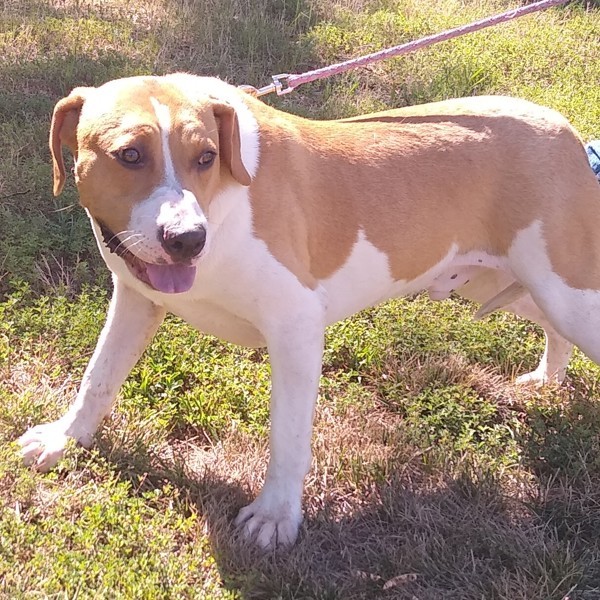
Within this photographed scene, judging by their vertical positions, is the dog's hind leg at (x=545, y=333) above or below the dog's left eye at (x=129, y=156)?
below

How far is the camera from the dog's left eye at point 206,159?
2.67 meters

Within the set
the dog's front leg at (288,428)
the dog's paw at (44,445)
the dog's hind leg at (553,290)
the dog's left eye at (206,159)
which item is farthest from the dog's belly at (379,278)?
the dog's paw at (44,445)

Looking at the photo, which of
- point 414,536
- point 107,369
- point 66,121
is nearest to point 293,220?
point 66,121

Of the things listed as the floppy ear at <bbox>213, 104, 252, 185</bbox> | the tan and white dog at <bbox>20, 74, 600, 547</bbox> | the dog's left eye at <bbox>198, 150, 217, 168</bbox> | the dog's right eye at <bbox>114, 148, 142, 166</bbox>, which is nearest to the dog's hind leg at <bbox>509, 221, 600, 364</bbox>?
the tan and white dog at <bbox>20, 74, 600, 547</bbox>

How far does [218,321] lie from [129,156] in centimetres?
80

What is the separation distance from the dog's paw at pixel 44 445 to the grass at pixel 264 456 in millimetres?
63

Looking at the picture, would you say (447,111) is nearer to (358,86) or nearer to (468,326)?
(468,326)

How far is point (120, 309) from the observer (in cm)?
337

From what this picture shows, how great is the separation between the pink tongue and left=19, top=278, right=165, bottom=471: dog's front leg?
2.09ft

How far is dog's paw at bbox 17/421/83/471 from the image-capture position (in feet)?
10.8

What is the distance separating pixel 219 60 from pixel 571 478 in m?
4.53

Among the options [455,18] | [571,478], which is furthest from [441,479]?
[455,18]

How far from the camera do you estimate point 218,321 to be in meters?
3.13

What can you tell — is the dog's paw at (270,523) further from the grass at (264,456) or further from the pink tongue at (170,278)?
the pink tongue at (170,278)
